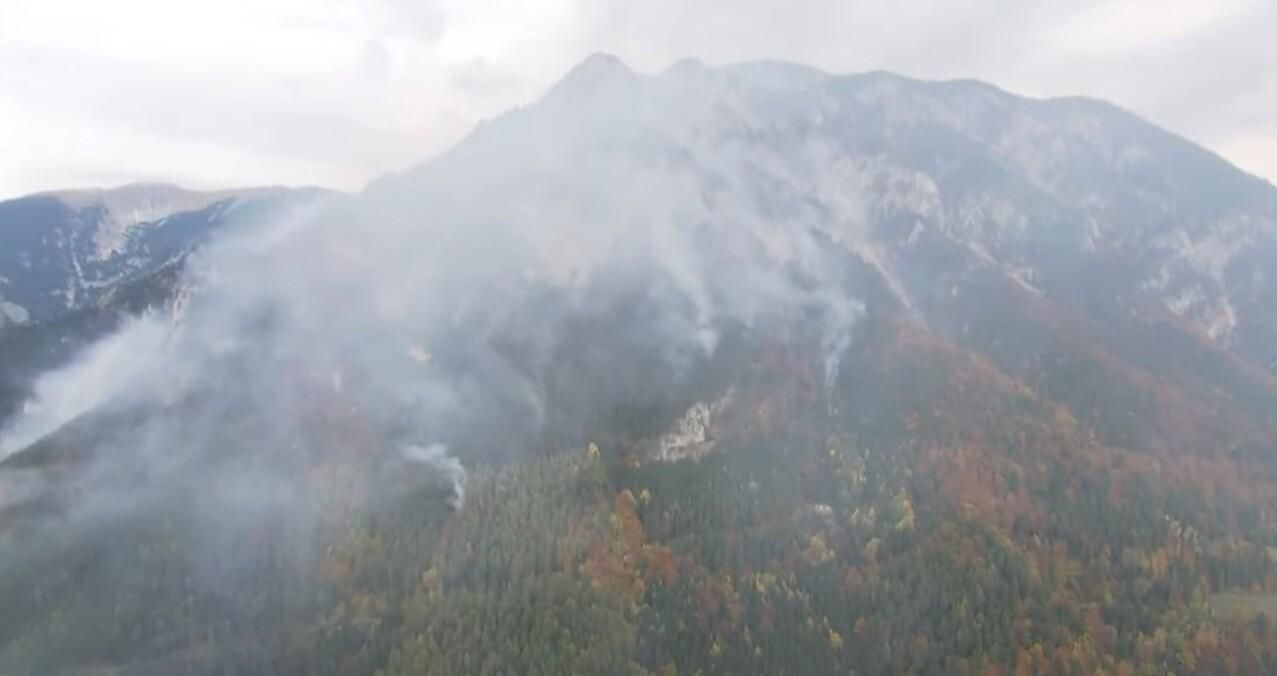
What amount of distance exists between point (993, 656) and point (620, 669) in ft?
243

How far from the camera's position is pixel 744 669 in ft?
643

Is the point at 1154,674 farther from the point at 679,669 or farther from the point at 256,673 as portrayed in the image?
the point at 256,673

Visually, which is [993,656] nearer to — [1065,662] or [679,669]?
[1065,662]

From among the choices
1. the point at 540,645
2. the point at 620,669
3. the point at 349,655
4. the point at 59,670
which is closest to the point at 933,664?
the point at 620,669

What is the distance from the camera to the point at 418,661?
189 m

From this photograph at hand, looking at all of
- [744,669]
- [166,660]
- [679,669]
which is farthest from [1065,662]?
[166,660]

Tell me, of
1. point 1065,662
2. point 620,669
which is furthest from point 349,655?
point 1065,662

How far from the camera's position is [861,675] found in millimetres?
197500

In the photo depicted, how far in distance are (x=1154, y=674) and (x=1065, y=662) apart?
16.5m

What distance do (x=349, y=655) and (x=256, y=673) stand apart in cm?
1771

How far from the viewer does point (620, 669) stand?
192m

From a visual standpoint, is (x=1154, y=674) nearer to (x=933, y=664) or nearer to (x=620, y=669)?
(x=933, y=664)

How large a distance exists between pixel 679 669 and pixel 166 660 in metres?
101

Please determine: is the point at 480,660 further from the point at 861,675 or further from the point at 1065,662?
the point at 1065,662
